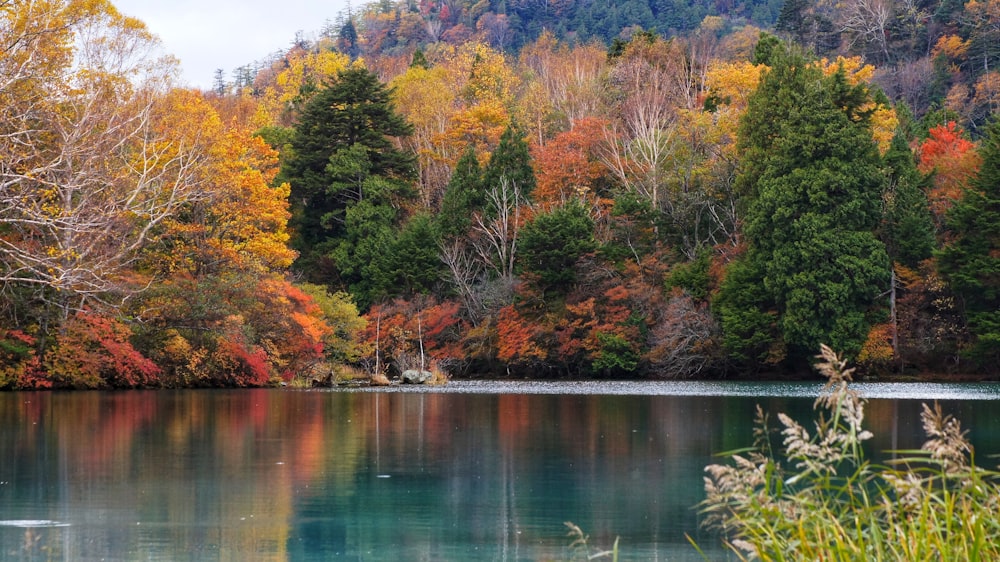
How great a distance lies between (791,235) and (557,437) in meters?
22.6

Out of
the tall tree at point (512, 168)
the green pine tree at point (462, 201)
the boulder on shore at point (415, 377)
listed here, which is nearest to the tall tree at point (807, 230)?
the tall tree at point (512, 168)

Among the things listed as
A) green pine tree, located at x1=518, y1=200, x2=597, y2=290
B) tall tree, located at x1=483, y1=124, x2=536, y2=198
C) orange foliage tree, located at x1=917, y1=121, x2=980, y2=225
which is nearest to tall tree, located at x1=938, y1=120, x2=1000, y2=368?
orange foliage tree, located at x1=917, y1=121, x2=980, y2=225

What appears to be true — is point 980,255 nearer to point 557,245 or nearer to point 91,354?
point 557,245

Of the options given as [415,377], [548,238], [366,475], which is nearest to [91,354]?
[415,377]

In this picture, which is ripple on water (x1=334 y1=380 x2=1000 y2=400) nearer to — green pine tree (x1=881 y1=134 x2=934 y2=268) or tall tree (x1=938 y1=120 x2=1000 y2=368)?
tall tree (x1=938 y1=120 x2=1000 y2=368)

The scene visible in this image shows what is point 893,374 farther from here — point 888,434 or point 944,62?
→ point 944,62

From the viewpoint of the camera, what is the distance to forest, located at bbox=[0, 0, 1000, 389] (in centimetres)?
3425

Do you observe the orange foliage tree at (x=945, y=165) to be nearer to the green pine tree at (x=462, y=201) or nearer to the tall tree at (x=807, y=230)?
the tall tree at (x=807, y=230)

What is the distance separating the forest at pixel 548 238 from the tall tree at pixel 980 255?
98 mm

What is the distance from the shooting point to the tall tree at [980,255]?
3812cm

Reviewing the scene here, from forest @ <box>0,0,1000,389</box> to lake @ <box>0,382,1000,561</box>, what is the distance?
707cm

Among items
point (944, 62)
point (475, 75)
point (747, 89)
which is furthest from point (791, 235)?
point (944, 62)

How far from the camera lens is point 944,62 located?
226 feet

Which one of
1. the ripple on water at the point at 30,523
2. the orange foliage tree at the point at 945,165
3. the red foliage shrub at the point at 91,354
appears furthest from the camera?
the orange foliage tree at the point at 945,165
